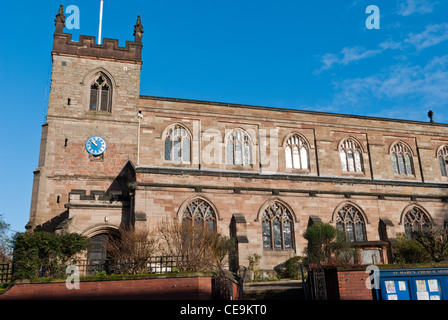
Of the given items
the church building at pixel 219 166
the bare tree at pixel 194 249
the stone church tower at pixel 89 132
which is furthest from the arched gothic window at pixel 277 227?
the stone church tower at pixel 89 132

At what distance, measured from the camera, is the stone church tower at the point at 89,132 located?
24469 mm

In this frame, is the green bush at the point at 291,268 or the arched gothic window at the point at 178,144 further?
the arched gothic window at the point at 178,144

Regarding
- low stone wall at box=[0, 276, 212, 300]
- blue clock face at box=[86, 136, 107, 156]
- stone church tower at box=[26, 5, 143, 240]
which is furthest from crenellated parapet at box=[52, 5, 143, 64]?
low stone wall at box=[0, 276, 212, 300]

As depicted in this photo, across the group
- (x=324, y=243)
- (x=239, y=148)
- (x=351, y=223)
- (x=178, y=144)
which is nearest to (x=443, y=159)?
(x=351, y=223)

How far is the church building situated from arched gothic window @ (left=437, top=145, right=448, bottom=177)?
0.28 ft

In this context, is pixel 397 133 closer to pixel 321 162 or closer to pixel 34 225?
pixel 321 162

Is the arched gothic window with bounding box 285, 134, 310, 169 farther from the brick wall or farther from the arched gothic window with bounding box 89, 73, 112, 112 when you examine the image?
the brick wall

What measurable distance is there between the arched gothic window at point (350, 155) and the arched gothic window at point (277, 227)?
8.93m

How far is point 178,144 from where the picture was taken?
95.5 ft

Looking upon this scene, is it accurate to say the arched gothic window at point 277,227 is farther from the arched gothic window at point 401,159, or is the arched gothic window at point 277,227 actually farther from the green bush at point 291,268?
the arched gothic window at point 401,159

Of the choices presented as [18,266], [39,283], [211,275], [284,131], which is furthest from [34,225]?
[284,131]

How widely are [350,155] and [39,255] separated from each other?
2415 cm

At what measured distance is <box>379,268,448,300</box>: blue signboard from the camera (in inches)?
419

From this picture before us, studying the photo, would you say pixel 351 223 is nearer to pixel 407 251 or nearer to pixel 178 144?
pixel 407 251
